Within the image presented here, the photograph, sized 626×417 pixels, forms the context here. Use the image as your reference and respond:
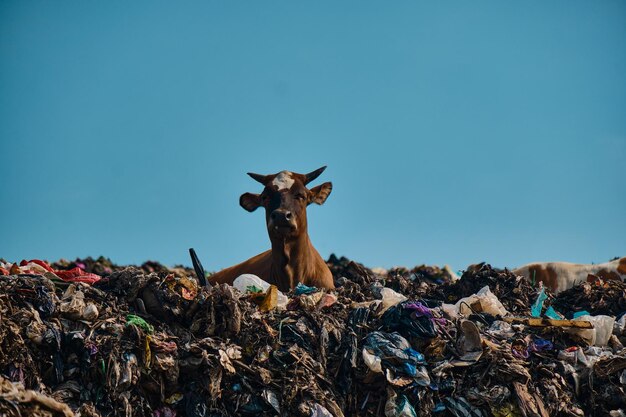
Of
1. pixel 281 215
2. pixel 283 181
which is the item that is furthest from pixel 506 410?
pixel 283 181

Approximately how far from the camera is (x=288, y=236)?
1267 centimetres

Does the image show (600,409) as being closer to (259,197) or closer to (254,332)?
(254,332)

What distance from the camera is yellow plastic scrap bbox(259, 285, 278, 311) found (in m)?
8.95

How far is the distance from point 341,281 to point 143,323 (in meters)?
4.78

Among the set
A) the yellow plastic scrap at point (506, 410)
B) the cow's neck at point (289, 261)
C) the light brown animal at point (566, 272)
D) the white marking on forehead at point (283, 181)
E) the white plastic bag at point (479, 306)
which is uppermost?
the white marking on forehead at point (283, 181)

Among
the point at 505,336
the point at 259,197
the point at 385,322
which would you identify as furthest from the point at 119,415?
the point at 259,197

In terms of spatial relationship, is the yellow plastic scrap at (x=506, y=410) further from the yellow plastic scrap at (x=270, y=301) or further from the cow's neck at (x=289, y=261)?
the cow's neck at (x=289, y=261)

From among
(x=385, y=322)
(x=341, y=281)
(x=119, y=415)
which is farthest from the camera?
(x=341, y=281)

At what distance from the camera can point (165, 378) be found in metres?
7.78

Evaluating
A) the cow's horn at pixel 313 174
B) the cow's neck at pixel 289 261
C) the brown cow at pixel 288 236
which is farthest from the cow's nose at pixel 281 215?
the cow's horn at pixel 313 174

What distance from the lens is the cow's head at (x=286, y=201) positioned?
12461 mm

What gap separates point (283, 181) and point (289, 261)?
1128 mm

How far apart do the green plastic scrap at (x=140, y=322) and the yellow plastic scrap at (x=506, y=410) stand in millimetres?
3108

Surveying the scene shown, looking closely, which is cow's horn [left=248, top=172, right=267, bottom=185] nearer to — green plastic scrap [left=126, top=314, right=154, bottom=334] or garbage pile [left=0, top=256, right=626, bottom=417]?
garbage pile [left=0, top=256, right=626, bottom=417]
